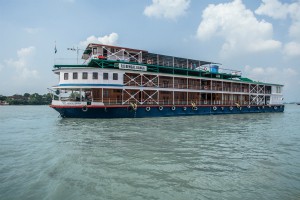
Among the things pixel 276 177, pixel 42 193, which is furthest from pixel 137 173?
pixel 276 177

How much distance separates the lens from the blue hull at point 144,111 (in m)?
22.9

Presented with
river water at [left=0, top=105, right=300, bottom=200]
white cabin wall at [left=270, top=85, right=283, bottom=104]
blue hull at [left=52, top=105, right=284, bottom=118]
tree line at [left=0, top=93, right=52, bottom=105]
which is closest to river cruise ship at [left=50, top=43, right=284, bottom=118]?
blue hull at [left=52, top=105, right=284, bottom=118]

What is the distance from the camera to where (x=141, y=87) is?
90.3ft

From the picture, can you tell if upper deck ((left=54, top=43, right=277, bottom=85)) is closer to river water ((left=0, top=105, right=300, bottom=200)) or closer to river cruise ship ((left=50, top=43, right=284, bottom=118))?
river cruise ship ((left=50, top=43, right=284, bottom=118))

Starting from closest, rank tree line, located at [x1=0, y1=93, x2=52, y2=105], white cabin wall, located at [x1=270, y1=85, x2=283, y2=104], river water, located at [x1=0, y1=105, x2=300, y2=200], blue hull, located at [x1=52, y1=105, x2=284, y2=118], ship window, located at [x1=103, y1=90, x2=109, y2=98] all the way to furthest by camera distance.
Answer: river water, located at [x1=0, y1=105, x2=300, y2=200] < blue hull, located at [x1=52, y1=105, x2=284, y2=118] < ship window, located at [x1=103, y1=90, x2=109, y2=98] < white cabin wall, located at [x1=270, y1=85, x2=283, y2=104] < tree line, located at [x1=0, y1=93, x2=52, y2=105]

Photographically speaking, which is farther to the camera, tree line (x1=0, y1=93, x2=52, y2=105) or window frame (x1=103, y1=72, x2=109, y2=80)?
tree line (x1=0, y1=93, x2=52, y2=105)

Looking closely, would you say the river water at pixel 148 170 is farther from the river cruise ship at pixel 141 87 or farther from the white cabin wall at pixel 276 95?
the white cabin wall at pixel 276 95

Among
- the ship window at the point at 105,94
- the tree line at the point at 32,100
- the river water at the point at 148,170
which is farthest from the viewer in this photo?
the tree line at the point at 32,100

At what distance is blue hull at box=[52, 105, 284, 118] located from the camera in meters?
22.9

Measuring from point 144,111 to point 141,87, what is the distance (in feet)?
10.8

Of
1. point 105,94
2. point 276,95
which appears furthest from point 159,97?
point 276,95

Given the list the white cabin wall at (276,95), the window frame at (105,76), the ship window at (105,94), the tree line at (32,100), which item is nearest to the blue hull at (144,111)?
→ the ship window at (105,94)

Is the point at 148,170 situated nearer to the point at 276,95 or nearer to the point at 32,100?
the point at 276,95

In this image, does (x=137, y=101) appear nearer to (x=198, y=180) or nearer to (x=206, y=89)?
(x=206, y=89)
